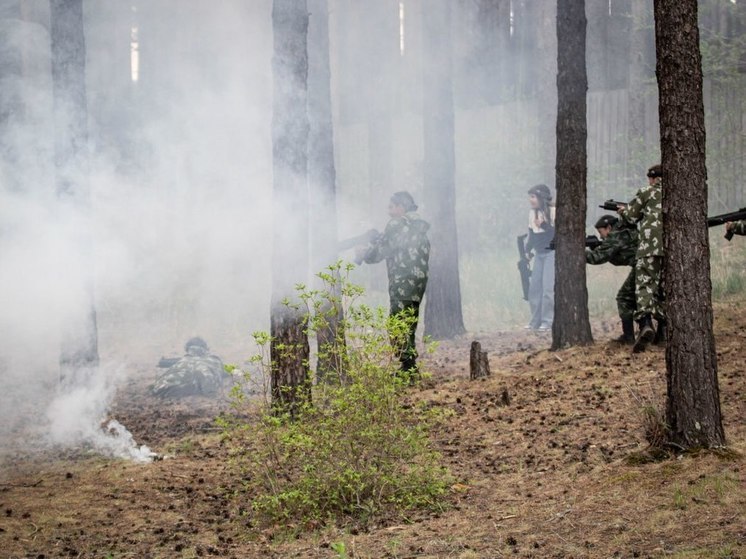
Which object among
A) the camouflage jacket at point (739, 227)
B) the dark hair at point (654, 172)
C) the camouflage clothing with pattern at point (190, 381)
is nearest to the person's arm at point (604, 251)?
the dark hair at point (654, 172)

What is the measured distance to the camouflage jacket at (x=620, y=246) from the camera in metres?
11.4

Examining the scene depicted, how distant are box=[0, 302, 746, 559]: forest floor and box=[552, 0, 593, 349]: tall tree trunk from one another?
2.09ft

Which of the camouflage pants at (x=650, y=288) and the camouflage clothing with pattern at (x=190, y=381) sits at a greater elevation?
the camouflage pants at (x=650, y=288)

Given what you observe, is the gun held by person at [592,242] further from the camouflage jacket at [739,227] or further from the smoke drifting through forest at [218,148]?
the smoke drifting through forest at [218,148]

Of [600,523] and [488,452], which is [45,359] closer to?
[488,452]

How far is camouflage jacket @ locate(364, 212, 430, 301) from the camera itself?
11805 millimetres

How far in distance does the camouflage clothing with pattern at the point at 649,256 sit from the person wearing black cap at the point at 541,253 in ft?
14.0

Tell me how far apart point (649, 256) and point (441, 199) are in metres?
5.91

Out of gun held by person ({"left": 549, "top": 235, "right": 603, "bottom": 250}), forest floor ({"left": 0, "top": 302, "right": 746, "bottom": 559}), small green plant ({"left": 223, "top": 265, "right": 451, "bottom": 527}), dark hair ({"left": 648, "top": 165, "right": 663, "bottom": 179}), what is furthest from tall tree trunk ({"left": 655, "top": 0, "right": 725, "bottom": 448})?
gun held by person ({"left": 549, "top": 235, "right": 603, "bottom": 250})

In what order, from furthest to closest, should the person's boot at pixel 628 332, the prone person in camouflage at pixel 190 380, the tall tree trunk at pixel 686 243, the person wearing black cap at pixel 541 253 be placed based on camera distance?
the person wearing black cap at pixel 541 253 < the prone person in camouflage at pixel 190 380 < the person's boot at pixel 628 332 < the tall tree trunk at pixel 686 243

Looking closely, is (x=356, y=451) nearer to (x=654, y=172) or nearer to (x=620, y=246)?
(x=654, y=172)

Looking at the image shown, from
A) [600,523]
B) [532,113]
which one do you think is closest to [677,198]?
[600,523]

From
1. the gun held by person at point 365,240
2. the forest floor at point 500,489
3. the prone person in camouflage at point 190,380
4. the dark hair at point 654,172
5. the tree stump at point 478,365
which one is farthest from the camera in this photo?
the prone person in camouflage at point 190,380

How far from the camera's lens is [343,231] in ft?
84.6
